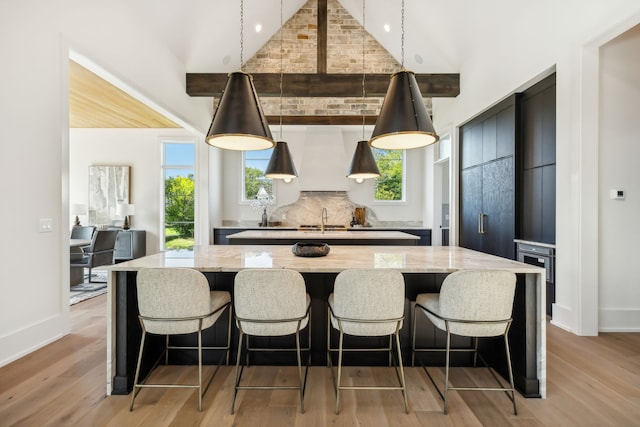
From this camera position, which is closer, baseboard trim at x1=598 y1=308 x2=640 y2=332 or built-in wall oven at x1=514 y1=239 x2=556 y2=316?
baseboard trim at x1=598 y1=308 x2=640 y2=332

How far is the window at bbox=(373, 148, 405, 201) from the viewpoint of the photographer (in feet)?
24.8

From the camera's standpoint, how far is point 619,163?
302cm

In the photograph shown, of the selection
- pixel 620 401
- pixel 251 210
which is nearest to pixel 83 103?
pixel 251 210

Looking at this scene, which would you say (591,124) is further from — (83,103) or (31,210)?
(83,103)

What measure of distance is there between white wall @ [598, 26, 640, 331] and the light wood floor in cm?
83

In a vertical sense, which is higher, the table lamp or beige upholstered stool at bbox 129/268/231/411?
the table lamp

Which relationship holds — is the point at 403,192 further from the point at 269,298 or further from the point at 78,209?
the point at 78,209

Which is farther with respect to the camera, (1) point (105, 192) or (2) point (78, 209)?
(1) point (105, 192)

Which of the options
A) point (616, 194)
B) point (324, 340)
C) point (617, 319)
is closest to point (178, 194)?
point (324, 340)

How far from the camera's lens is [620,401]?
6.47 feet

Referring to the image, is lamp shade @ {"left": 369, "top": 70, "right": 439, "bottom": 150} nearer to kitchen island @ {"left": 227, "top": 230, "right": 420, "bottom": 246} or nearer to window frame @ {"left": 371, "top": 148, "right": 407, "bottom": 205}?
kitchen island @ {"left": 227, "top": 230, "right": 420, "bottom": 246}

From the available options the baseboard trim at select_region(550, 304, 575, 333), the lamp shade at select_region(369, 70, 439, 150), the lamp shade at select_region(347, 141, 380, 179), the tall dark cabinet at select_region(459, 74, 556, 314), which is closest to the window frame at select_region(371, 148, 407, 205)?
the tall dark cabinet at select_region(459, 74, 556, 314)

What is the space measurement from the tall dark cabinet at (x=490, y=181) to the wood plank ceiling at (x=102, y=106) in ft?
17.0

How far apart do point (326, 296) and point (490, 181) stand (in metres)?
3.35
